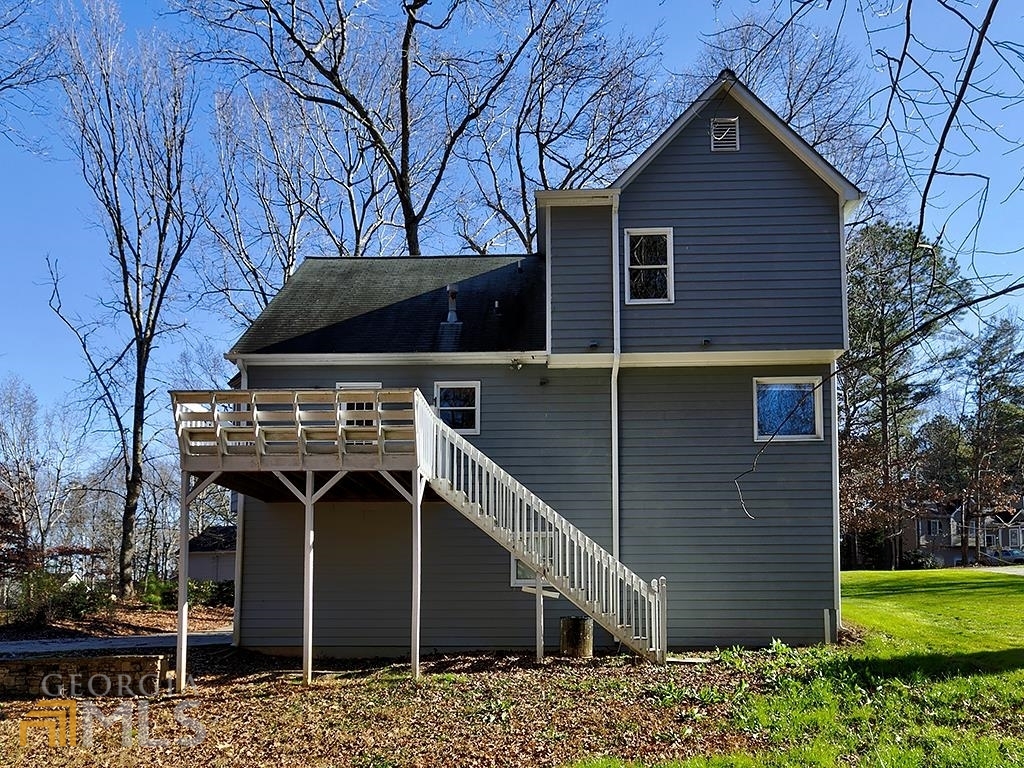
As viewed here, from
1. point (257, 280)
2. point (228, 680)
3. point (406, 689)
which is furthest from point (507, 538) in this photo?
point (257, 280)

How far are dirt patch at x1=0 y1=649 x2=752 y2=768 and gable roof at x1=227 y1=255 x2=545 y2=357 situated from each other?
200 inches

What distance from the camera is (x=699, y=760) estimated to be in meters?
7.27

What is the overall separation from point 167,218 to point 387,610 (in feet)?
43.5

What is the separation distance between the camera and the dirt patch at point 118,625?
53.6 ft

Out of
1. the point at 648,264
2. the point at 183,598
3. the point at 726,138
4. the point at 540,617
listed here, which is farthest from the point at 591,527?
the point at 726,138

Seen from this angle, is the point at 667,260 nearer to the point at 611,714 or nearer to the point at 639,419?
the point at 639,419

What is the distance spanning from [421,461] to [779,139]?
755cm

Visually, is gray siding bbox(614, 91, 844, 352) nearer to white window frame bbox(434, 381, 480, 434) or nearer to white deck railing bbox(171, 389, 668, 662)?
white window frame bbox(434, 381, 480, 434)

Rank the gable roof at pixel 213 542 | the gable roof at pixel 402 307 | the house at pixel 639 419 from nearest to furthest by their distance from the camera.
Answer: the house at pixel 639 419 → the gable roof at pixel 402 307 → the gable roof at pixel 213 542

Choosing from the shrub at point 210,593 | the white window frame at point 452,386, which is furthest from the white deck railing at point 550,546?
the shrub at point 210,593

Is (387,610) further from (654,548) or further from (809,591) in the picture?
(809,591)

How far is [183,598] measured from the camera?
10.8 metres

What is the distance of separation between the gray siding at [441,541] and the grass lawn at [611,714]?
3.73ft

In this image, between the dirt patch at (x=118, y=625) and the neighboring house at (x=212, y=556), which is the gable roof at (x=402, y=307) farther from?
the neighboring house at (x=212, y=556)
